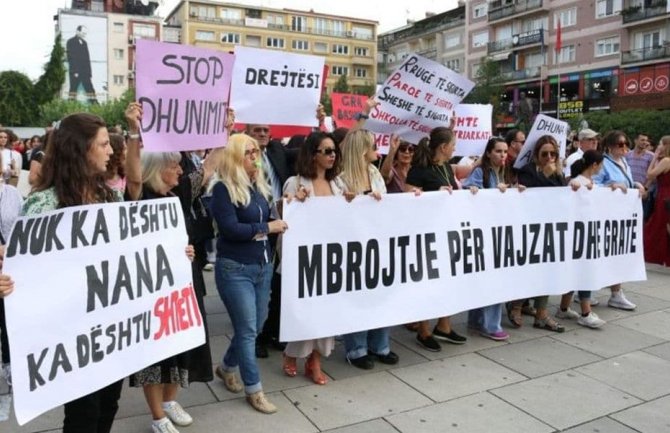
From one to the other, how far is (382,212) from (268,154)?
112 cm

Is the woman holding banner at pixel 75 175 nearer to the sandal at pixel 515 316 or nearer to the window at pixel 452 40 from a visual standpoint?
the sandal at pixel 515 316

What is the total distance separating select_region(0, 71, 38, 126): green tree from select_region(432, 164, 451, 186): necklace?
56305 mm

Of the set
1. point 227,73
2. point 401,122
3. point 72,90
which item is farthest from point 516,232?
point 72,90

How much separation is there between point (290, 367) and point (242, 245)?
120 centimetres

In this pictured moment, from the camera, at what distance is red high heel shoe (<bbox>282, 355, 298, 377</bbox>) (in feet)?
14.3

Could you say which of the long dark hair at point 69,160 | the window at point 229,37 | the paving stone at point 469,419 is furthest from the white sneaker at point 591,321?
the window at point 229,37

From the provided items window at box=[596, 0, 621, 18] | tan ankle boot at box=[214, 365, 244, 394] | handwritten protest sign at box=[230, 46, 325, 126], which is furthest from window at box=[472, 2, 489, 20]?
tan ankle boot at box=[214, 365, 244, 394]

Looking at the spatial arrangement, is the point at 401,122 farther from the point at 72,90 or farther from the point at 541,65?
the point at 72,90

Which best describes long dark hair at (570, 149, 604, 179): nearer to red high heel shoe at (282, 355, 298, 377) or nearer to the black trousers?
red high heel shoe at (282, 355, 298, 377)

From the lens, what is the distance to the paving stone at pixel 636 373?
4.20 m

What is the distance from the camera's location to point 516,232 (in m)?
5.32

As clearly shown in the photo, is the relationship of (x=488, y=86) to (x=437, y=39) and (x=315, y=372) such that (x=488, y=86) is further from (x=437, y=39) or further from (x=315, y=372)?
(x=315, y=372)

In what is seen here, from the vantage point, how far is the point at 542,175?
5633 mm

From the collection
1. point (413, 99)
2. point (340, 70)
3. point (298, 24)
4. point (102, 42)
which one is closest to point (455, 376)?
point (413, 99)
